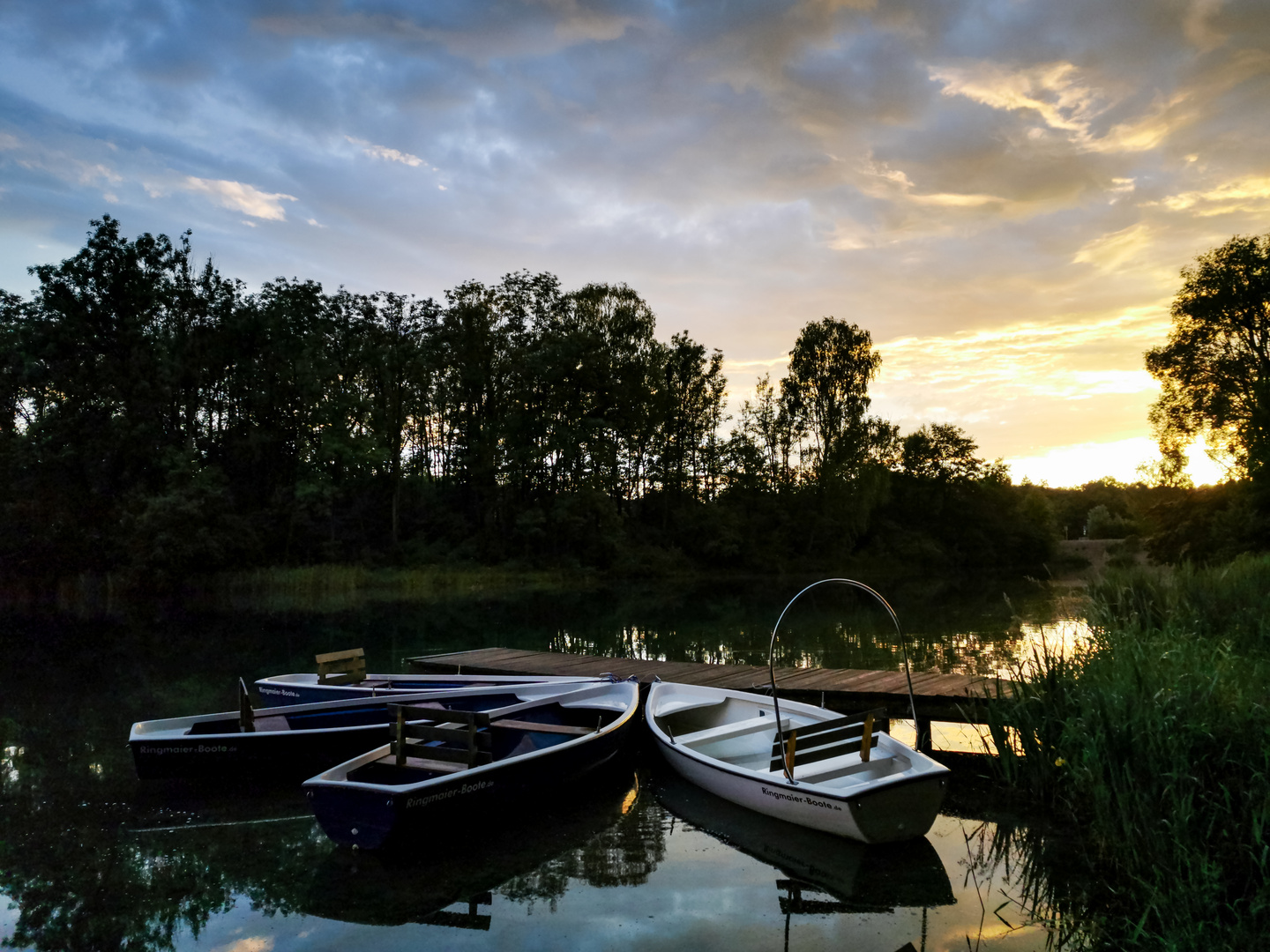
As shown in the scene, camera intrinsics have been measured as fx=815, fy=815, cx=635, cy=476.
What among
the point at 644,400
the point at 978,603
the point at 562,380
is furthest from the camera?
the point at 644,400

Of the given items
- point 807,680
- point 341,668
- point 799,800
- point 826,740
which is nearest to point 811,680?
point 807,680

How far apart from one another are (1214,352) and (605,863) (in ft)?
117

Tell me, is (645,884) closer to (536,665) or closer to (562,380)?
(536,665)

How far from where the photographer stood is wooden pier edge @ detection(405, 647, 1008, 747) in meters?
8.14

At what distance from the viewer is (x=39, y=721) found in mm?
9750

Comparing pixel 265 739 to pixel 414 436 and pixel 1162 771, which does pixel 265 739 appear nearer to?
pixel 1162 771

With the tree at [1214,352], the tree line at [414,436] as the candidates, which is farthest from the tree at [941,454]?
the tree at [1214,352]

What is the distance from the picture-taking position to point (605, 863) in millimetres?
5520

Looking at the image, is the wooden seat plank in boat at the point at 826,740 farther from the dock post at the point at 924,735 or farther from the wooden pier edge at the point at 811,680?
the dock post at the point at 924,735

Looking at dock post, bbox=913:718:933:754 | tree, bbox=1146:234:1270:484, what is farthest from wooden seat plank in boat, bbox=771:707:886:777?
tree, bbox=1146:234:1270:484

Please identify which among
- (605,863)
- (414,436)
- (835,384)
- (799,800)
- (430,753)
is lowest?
(605,863)

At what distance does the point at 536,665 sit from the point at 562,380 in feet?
97.0

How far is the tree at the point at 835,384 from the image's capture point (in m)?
48.6

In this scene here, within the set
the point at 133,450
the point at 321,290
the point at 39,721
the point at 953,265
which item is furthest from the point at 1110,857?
the point at 321,290
